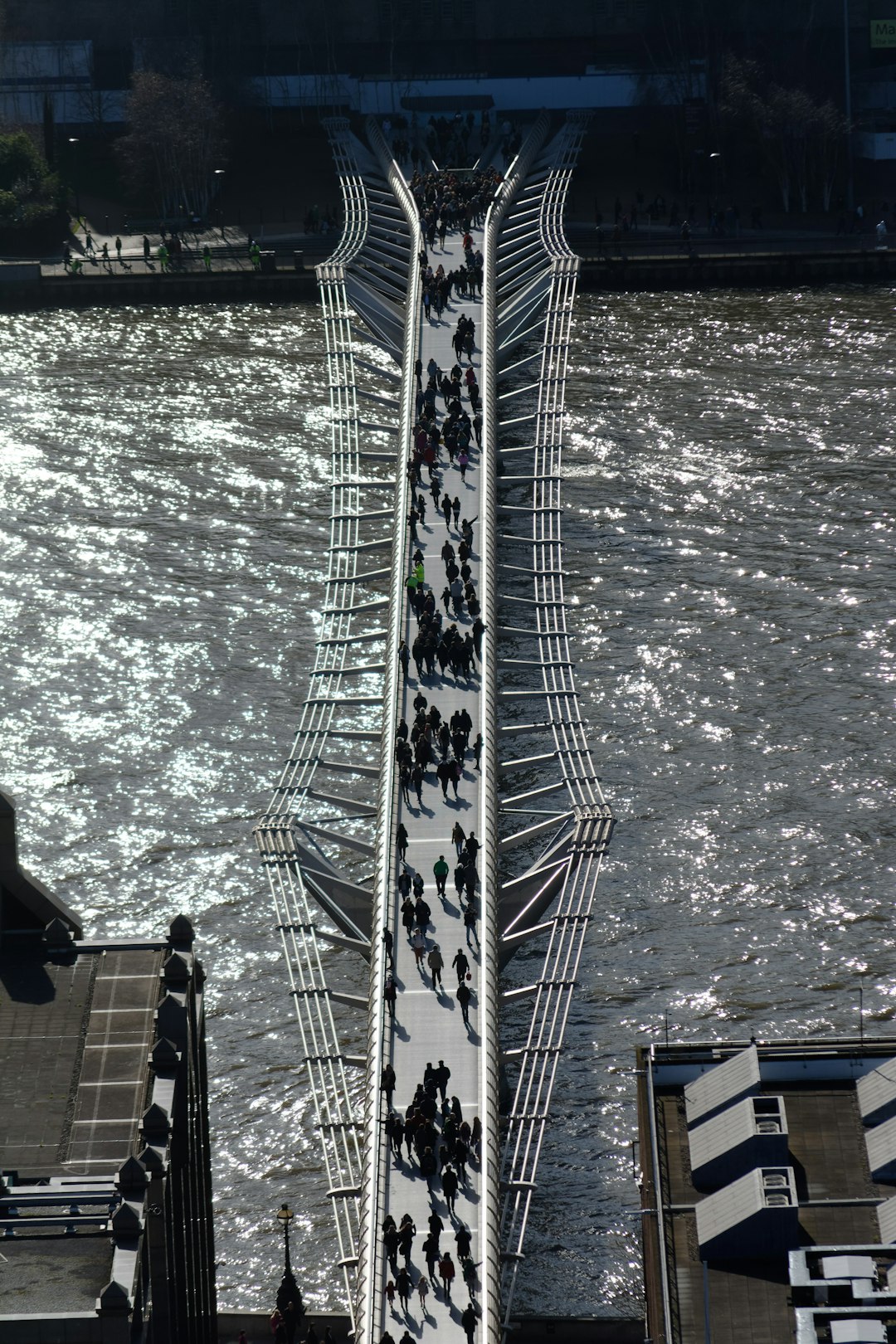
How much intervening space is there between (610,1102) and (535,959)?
24.1 ft

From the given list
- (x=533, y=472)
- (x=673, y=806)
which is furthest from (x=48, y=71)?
(x=673, y=806)

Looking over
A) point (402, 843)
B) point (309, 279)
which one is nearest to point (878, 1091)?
point (402, 843)

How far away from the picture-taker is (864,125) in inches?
5684

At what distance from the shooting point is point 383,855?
63.4 metres

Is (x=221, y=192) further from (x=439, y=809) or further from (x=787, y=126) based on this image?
(x=439, y=809)

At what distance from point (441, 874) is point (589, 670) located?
23.3 metres

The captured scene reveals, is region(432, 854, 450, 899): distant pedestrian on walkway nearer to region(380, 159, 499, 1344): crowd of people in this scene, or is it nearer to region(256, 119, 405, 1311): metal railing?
region(380, 159, 499, 1344): crowd of people

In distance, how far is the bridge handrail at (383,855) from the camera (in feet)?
159

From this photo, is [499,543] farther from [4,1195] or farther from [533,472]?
[4,1195]

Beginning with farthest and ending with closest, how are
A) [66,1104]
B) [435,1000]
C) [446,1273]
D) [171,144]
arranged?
[171,144] < [435,1000] < [446,1273] < [66,1104]

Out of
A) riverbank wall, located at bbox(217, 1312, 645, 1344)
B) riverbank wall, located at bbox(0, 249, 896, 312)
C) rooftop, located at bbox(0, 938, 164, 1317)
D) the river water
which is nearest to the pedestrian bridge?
riverbank wall, located at bbox(217, 1312, 645, 1344)

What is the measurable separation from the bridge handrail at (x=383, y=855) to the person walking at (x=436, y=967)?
114 cm

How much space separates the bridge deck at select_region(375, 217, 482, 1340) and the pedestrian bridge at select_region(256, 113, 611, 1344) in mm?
70

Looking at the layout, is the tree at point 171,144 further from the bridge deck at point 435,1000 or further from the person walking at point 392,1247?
the person walking at point 392,1247
